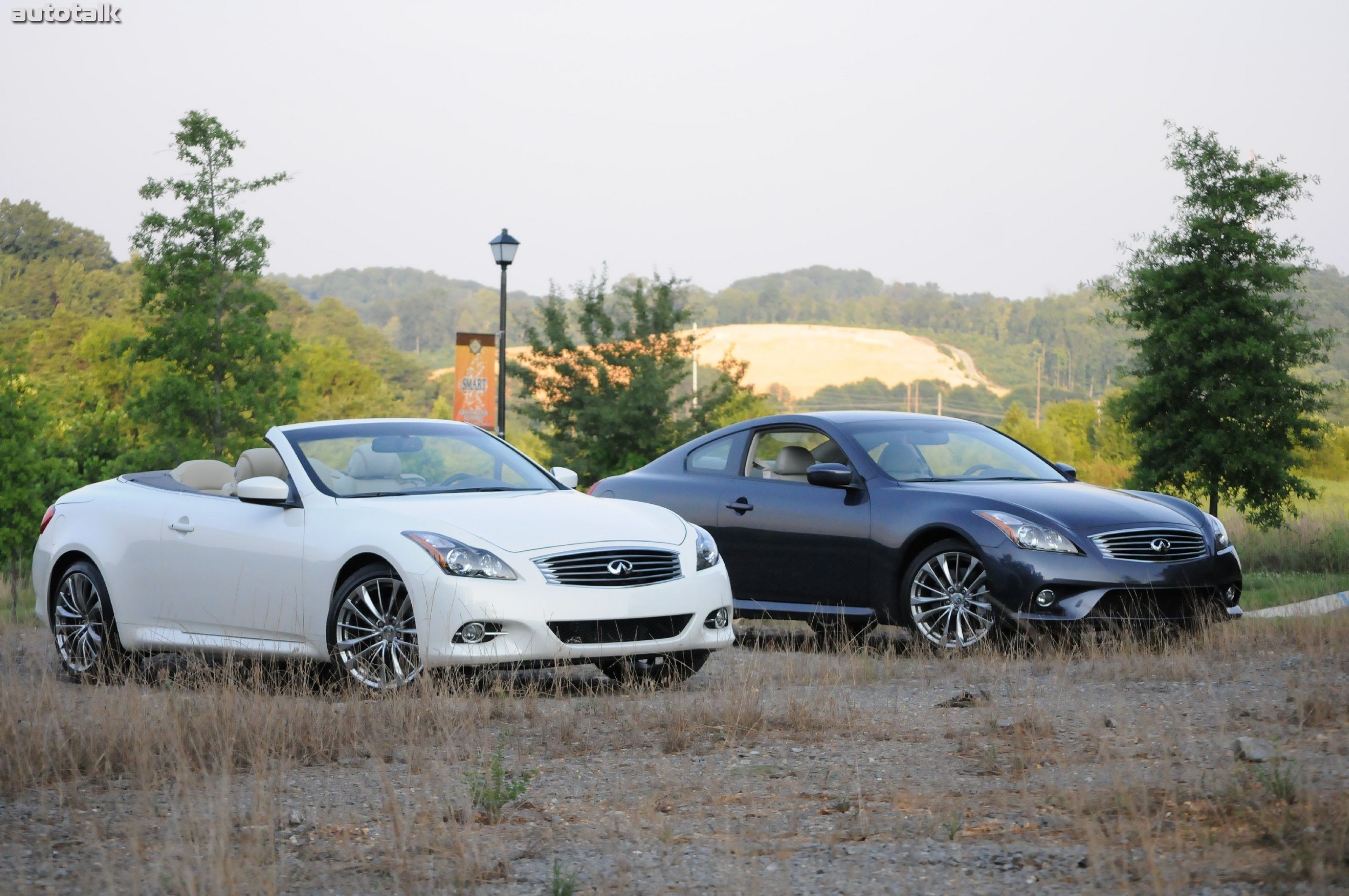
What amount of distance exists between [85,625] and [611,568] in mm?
3731

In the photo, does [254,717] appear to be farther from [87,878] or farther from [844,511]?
[844,511]

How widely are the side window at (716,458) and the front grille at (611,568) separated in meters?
2.82

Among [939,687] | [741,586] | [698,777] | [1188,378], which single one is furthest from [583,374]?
[698,777]

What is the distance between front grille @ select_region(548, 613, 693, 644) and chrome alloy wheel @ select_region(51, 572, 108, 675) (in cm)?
334

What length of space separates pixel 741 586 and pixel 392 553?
11.3ft

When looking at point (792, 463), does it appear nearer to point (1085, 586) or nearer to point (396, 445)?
point (1085, 586)

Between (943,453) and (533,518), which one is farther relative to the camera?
(943,453)

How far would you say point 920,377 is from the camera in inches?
5290

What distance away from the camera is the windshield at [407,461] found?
333 inches

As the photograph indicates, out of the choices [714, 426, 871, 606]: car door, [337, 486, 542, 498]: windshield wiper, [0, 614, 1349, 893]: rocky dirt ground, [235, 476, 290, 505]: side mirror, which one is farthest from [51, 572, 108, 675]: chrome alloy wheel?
[714, 426, 871, 606]: car door

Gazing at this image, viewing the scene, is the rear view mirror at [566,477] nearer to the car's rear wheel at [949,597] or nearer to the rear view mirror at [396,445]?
the rear view mirror at [396,445]

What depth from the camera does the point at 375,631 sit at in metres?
7.61

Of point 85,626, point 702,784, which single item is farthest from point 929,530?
point 85,626

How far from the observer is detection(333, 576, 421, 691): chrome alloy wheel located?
747 centimetres
